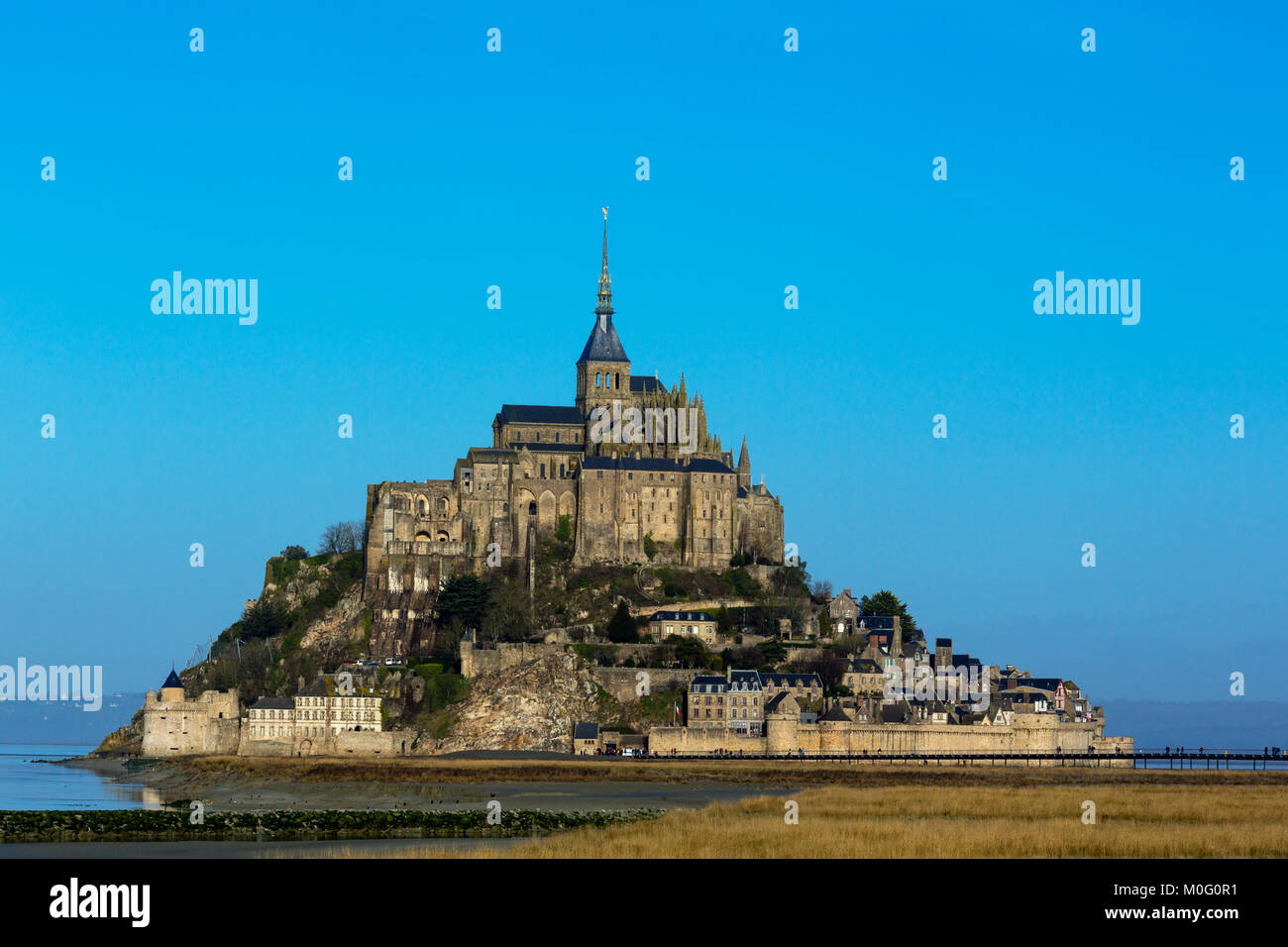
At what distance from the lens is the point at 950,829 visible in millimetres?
43562

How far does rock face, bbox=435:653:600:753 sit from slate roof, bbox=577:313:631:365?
28.6 metres

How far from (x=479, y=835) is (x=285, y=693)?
58.4 metres

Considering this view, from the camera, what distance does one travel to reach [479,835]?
155 feet

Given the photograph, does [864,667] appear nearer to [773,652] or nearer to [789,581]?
[773,652]

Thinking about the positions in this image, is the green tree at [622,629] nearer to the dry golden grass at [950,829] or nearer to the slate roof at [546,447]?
the slate roof at [546,447]

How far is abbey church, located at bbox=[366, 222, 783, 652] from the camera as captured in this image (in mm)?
111812

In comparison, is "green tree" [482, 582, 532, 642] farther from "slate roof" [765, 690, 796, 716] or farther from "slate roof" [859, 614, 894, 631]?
"slate roof" [859, 614, 894, 631]

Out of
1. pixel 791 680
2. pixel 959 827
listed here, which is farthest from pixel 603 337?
pixel 959 827

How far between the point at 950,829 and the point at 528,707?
55.0 metres

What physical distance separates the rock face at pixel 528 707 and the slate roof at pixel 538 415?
24511 mm

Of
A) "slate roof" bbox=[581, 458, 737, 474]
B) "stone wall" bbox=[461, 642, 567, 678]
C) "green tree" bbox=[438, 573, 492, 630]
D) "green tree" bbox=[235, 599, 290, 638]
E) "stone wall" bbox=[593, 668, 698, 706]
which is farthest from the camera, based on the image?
"slate roof" bbox=[581, 458, 737, 474]

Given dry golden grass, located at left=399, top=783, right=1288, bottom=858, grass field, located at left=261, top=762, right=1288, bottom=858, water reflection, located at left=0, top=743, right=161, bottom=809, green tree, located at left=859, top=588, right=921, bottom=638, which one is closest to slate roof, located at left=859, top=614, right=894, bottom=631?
green tree, located at left=859, top=588, right=921, bottom=638
